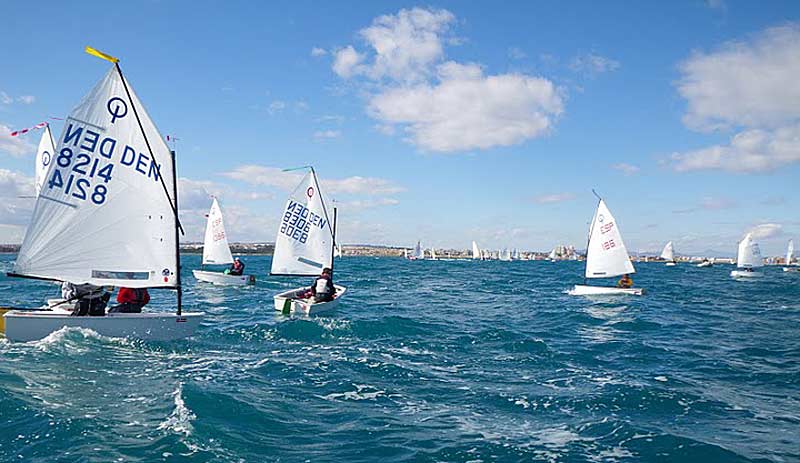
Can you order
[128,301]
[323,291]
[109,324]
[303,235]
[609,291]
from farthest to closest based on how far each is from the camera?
1. [609,291]
2. [303,235]
3. [323,291]
4. [128,301]
5. [109,324]

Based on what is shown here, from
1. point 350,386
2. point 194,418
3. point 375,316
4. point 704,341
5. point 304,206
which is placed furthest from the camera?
point 304,206

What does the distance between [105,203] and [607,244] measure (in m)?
35.5

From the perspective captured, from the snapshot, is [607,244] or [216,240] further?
[216,240]

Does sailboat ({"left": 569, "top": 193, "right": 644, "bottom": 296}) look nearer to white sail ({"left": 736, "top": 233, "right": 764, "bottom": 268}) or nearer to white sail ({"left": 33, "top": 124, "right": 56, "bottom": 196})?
white sail ({"left": 33, "top": 124, "right": 56, "bottom": 196})

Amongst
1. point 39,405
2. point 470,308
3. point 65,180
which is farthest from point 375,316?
point 39,405

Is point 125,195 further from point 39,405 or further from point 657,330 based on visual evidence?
point 657,330

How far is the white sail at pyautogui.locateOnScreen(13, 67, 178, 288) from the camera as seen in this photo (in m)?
16.5

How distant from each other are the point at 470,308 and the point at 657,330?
37.8ft

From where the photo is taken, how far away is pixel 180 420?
10.3 meters

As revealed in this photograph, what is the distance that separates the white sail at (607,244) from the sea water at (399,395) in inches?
680

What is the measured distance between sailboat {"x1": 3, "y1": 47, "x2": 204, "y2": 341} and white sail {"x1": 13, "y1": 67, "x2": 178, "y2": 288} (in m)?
0.03

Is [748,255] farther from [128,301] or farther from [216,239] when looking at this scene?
[128,301]

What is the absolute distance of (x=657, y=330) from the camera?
24859mm

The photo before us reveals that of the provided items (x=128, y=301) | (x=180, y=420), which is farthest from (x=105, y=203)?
(x=180, y=420)
